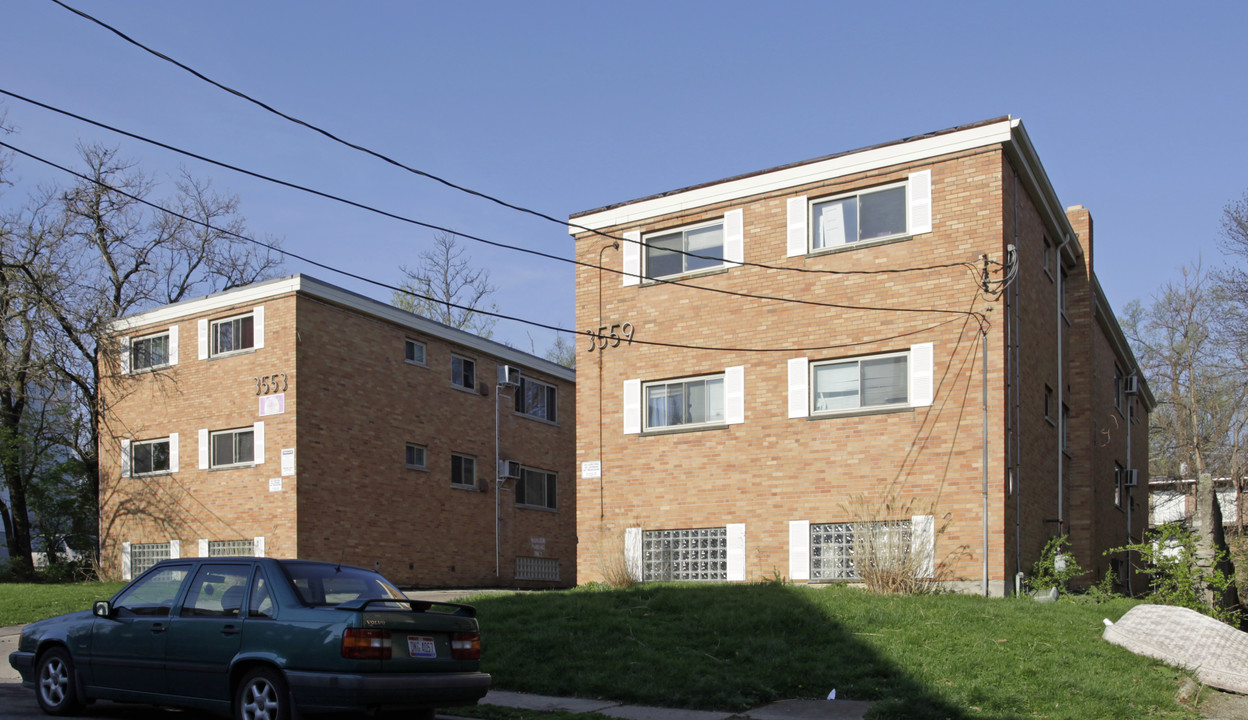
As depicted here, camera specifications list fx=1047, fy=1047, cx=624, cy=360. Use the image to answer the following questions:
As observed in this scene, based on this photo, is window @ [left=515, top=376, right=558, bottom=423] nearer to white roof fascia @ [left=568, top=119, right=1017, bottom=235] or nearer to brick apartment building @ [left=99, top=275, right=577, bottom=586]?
brick apartment building @ [left=99, top=275, right=577, bottom=586]

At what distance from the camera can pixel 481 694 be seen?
8.30 m

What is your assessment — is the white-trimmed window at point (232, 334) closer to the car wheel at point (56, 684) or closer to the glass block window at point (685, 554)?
the glass block window at point (685, 554)

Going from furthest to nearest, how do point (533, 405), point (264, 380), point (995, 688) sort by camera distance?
point (533, 405), point (264, 380), point (995, 688)

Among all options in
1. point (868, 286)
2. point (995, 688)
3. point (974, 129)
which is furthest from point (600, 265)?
point (995, 688)

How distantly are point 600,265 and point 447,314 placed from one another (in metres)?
26.7

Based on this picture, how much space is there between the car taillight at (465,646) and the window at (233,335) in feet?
50.8

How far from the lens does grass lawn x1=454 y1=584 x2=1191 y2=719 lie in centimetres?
940

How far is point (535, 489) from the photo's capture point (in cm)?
2867

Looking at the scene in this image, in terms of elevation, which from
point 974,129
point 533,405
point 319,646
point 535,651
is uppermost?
point 974,129

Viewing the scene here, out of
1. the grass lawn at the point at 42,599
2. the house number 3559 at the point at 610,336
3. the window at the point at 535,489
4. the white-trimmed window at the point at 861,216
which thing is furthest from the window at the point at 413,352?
the white-trimmed window at the point at 861,216

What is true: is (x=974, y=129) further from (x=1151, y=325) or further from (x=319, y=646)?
(x=1151, y=325)

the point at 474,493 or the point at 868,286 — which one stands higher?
the point at 868,286

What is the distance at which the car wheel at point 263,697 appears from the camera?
7.54m

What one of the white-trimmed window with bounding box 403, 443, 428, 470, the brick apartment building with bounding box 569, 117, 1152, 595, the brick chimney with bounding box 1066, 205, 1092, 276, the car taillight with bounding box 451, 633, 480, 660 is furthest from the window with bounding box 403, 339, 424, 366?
the car taillight with bounding box 451, 633, 480, 660
